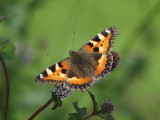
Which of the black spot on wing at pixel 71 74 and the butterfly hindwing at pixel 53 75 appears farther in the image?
the black spot on wing at pixel 71 74

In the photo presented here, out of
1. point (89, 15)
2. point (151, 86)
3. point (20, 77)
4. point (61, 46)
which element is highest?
point (89, 15)

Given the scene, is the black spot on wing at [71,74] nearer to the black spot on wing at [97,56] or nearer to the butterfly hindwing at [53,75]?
the butterfly hindwing at [53,75]

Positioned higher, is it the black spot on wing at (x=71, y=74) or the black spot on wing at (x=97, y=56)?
the black spot on wing at (x=97, y=56)

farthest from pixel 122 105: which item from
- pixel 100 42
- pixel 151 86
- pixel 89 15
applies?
pixel 89 15

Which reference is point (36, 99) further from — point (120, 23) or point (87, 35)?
point (120, 23)

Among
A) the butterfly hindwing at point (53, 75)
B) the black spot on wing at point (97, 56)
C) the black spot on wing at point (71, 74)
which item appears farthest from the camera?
the black spot on wing at point (97, 56)

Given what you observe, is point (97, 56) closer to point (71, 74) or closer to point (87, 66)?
point (87, 66)

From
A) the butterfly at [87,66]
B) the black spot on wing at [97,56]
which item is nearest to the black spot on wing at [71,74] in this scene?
the butterfly at [87,66]

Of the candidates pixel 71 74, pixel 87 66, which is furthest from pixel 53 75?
pixel 87 66
